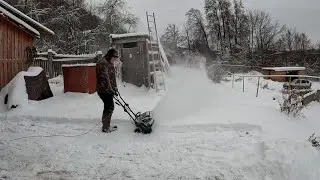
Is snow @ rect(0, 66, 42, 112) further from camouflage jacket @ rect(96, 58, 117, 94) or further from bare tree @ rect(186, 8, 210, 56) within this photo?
bare tree @ rect(186, 8, 210, 56)

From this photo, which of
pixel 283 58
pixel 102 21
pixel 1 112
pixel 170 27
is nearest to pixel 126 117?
pixel 1 112

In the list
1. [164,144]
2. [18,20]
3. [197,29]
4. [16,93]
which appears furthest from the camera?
[197,29]

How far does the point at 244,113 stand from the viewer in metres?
9.22

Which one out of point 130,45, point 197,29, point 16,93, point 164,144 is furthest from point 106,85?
point 197,29

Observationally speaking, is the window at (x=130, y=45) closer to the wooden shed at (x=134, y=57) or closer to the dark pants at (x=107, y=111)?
the wooden shed at (x=134, y=57)

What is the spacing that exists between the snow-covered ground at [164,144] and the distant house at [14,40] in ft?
7.20

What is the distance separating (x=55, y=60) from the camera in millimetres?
15672

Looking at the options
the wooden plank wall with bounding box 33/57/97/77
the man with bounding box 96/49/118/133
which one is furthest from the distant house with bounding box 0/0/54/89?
the man with bounding box 96/49/118/133

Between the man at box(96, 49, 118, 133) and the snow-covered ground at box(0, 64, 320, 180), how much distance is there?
34cm

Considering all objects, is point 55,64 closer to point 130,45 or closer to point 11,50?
point 11,50

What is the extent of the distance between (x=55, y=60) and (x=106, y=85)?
28.9 ft

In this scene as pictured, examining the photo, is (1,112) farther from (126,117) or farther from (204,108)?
(204,108)

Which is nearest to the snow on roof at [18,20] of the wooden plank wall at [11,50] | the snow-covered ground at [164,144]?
the wooden plank wall at [11,50]

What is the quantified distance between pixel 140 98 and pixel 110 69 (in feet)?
10.5
